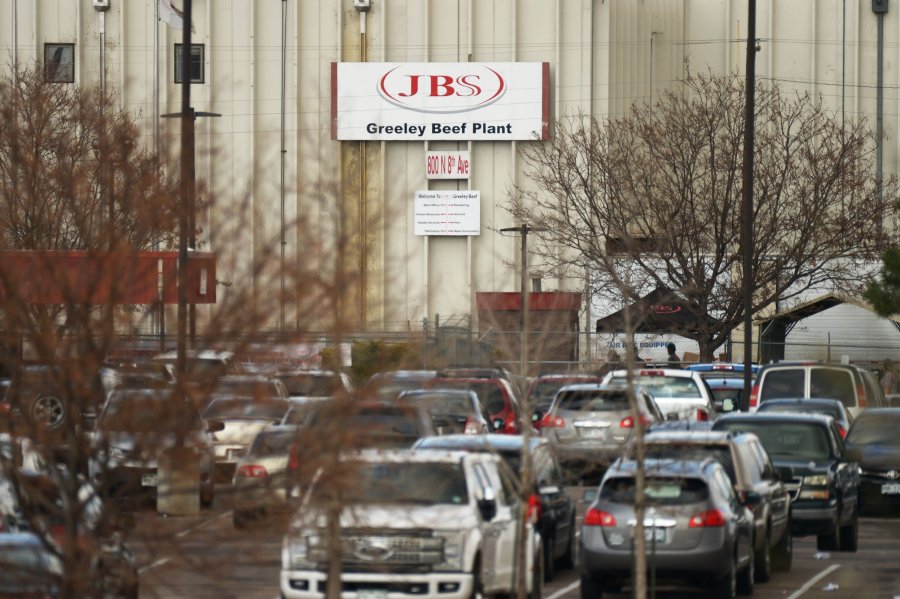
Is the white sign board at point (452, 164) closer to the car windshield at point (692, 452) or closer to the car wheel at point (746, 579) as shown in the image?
the car windshield at point (692, 452)

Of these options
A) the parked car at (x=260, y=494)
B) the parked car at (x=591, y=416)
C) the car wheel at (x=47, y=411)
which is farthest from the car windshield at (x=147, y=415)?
the parked car at (x=591, y=416)

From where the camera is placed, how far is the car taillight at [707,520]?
619 inches

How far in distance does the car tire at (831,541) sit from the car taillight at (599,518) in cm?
559

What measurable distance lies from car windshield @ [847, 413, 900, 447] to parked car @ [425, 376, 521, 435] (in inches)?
208

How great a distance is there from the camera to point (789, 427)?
21.8m

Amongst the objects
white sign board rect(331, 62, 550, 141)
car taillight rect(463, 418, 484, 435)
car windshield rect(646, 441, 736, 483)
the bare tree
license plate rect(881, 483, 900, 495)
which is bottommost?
license plate rect(881, 483, 900, 495)

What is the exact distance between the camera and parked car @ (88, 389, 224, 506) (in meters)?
9.30

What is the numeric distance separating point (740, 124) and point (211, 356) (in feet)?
132

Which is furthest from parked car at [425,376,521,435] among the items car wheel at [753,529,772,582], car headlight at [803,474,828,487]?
car wheel at [753,529,772,582]

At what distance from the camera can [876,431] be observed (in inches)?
1001

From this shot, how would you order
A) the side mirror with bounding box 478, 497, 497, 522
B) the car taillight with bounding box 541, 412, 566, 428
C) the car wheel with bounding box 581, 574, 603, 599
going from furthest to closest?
the car taillight with bounding box 541, 412, 566, 428 < the car wheel with bounding box 581, 574, 603, 599 < the side mirror with bounding box 478, 497, 497, 522

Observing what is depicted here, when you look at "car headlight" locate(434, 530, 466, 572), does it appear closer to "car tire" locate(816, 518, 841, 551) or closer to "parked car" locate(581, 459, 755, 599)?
"parked car" locate(581, 459, 755, 599)

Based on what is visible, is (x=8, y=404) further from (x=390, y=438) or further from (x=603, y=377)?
(x=603, y=377)

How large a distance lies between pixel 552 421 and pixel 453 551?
509 inches
